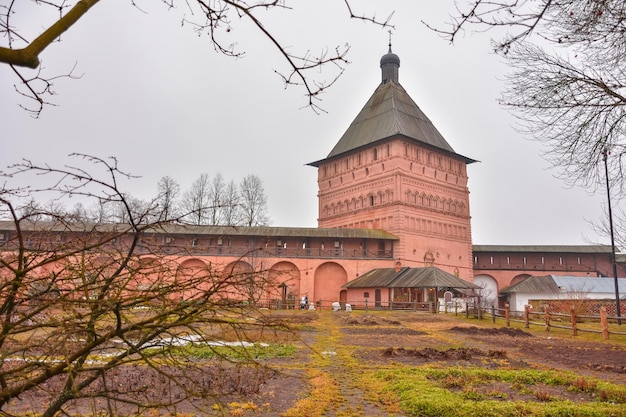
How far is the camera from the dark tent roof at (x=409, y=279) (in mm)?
32594

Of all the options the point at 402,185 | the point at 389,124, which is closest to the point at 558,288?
the point at 402,185

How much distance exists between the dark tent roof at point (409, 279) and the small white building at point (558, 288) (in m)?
8.32

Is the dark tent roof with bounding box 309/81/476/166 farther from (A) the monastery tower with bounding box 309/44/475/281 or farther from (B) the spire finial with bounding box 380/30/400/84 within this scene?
(B) the spire finial with bounding box 380/30/400/84

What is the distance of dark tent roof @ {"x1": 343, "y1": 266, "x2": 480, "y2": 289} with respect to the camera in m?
32.6

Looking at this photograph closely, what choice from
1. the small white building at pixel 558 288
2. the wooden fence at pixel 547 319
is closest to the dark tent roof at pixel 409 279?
the wooden fence at pixel 547 319

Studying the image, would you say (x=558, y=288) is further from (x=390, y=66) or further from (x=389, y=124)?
(x=390, y=66)

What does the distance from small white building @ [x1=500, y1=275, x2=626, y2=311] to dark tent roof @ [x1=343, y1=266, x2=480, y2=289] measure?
27.3ft

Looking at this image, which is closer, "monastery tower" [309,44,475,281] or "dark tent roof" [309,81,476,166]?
"monastery tower" [309,44,475,281]

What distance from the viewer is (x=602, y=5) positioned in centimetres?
465

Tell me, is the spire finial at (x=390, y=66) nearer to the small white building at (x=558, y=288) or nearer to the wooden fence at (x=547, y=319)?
the small white building at (x=558, y=288)

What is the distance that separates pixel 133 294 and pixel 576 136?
6.30 meters

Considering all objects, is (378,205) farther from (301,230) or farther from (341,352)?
(341,352)

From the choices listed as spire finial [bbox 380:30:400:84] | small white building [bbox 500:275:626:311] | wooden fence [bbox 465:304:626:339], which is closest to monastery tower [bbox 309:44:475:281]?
spire finial [bbox 380:30:400:84]

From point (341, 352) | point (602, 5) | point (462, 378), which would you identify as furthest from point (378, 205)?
point (602, 5)
